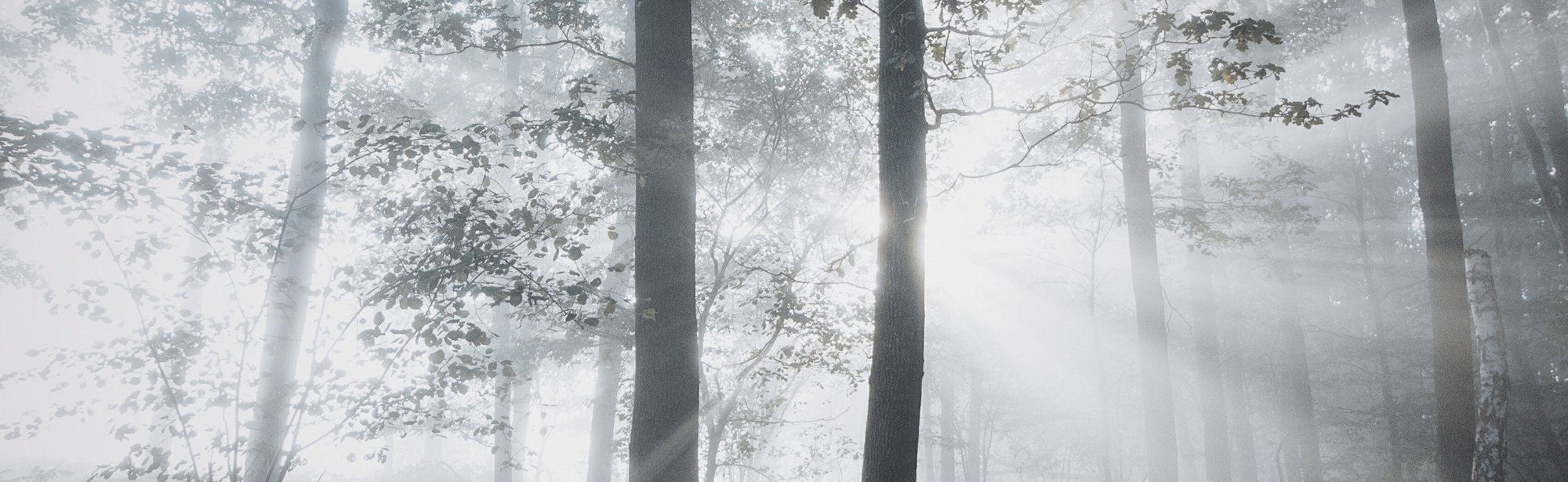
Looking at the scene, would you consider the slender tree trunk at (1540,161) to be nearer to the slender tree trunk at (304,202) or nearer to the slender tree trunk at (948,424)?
the slender tree trunk at (948,424)

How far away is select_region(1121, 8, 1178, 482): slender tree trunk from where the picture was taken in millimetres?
12234

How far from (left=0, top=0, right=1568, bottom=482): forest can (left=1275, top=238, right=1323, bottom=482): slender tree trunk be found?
5.9 inches

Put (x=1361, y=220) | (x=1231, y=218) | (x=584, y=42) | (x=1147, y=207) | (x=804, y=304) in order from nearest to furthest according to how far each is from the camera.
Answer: (x=584, y=42)
(x=804, y=304)
(x=1147, y=207)
(x=1231, y=218)
(x=1361, y=220)

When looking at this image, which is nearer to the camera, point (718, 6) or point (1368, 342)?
point (718, 6)

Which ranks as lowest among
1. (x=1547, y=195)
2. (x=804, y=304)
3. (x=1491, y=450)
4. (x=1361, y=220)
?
(x=1491, y=450)

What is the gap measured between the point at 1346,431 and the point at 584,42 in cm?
2206

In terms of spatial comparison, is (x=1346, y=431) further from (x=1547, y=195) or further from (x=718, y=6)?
(x=718, y=6)

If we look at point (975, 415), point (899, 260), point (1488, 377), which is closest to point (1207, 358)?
point (975, 415)

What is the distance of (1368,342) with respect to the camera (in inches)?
772

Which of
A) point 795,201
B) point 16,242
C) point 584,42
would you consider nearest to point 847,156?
point 795,201

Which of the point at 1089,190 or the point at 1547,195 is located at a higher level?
the point at 1089,190

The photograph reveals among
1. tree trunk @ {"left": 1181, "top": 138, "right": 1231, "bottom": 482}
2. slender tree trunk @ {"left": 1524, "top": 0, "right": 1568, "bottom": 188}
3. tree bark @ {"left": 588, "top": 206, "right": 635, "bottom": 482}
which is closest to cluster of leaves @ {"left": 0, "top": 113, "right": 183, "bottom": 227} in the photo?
tree bark @ {"left": 588, "top": 206, "right": 635, "bottom": 482}

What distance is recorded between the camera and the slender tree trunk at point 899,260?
15.2 ft

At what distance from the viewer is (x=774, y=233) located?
1012cm
